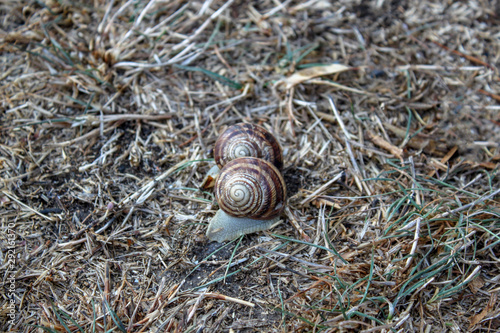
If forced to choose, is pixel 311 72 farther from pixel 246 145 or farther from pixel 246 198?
pixel 246 198

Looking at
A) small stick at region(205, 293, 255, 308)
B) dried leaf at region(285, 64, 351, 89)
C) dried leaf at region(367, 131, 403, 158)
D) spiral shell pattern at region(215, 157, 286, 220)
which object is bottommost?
small stick at region(205, 293, 255, 308)

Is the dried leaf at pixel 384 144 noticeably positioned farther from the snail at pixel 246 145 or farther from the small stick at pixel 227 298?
the small stick at pixel 227 298

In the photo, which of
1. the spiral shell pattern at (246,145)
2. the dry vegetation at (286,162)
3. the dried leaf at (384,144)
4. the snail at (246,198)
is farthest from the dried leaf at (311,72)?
the snail at (246,198)

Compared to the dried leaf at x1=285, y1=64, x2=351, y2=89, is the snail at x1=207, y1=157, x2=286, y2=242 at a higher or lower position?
lower

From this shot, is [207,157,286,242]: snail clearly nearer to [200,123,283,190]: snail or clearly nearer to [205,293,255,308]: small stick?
[200,123,283,190]: snail

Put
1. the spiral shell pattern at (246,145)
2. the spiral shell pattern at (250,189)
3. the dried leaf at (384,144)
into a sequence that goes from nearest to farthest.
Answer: the spiral shell pattern at (250,189)
the spiral shell pattern at (246,145)
the dried leaf at (384,144)

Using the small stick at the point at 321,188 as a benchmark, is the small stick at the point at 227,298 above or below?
below

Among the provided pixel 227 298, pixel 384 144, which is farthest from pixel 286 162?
pixel 227 298

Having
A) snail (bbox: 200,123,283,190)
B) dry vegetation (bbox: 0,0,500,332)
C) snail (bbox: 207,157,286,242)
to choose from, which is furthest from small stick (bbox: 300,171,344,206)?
snail (bbox: 200,123,283,190)
